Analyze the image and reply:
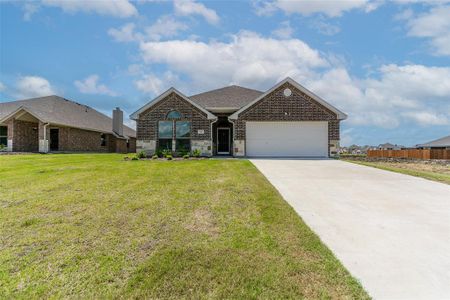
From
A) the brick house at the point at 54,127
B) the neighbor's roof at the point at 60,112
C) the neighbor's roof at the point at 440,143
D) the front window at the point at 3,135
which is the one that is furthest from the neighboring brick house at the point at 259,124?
the neighbor's roof at the point at 440,143

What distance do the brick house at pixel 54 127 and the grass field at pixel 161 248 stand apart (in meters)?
Answer: 19.3

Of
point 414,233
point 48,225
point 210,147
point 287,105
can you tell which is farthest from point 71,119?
point 414,233

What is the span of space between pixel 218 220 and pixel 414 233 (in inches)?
125

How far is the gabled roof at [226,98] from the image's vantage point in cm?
2061

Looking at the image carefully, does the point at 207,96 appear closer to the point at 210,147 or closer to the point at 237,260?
the point at 210,147

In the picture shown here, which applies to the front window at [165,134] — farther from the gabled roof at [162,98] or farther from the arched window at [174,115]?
the gabled roof at [162,98]

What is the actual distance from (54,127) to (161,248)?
24700mm

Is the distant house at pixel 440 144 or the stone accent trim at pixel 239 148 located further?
the distant house at pixel 440 144

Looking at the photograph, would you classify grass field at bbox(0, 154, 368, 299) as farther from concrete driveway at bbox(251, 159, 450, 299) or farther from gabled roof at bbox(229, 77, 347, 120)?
gabled roof at bbox(229, 77, 347, 120)

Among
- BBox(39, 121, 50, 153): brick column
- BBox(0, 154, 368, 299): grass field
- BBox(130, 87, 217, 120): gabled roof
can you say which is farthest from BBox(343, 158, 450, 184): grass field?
BBox(39, 121, 50, 153): brick column

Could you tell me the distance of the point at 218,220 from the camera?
4762 mm

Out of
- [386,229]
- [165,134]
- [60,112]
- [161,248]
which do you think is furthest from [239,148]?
[60,112]

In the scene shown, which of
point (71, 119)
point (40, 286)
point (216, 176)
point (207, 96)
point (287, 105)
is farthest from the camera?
point (71, 119)

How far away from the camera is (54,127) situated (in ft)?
77.8
